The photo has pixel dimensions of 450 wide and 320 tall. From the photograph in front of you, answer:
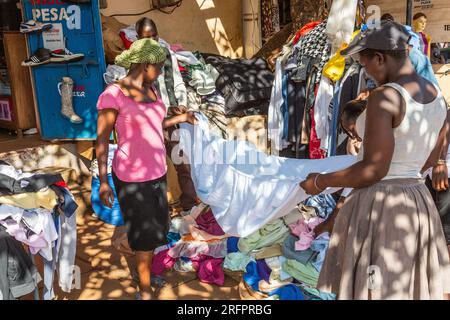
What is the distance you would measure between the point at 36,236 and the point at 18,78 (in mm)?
3640

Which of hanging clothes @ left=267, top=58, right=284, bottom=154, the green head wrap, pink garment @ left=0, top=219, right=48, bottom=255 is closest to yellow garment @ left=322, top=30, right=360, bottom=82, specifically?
hanging clothes @ left=267, top=58, right=284, bottom=154

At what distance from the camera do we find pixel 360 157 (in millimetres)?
2426

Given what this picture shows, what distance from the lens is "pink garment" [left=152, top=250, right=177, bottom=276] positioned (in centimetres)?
432

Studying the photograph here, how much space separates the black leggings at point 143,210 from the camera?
344 cm

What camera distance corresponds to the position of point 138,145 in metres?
3.39

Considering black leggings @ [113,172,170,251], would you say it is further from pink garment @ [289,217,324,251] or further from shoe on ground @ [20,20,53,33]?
shoe on ground @ [20,20,53,33]

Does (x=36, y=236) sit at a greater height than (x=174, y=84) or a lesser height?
lesser

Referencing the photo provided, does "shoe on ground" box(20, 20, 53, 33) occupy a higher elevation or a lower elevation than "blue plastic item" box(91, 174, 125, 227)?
higher

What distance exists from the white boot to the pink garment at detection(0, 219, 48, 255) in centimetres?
265

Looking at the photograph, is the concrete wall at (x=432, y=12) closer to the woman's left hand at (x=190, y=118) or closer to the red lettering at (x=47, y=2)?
the red lettering at (x=47, y=2)

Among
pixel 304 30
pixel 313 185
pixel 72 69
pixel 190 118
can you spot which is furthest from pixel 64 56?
pixel 313 185
